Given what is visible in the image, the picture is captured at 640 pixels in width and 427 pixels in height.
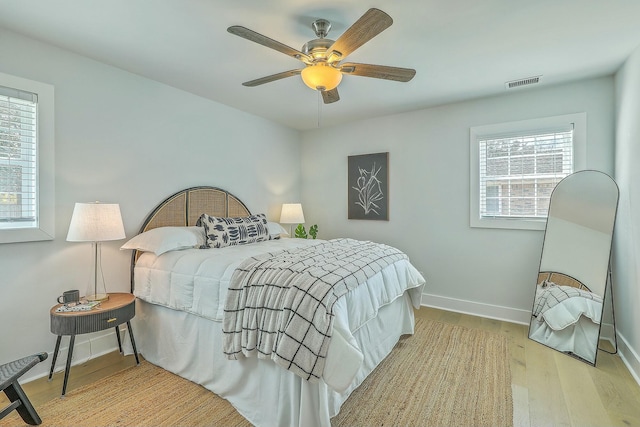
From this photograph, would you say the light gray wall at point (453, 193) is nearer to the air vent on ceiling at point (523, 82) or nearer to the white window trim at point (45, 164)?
the air vent on ceiling at point (523, 82)

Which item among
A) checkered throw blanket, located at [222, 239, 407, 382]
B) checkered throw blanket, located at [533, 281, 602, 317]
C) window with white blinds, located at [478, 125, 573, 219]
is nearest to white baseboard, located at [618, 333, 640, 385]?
checkered throw blanket, located at [533, 281, 602, 317]

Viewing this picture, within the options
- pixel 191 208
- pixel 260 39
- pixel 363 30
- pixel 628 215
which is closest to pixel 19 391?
pixel 191 208

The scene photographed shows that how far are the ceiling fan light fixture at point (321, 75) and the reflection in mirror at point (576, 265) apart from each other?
2606 mm

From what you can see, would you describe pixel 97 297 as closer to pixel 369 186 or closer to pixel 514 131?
pixel 369 186

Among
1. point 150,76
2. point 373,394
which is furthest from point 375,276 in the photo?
point 150,76

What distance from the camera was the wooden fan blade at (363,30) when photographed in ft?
5.14

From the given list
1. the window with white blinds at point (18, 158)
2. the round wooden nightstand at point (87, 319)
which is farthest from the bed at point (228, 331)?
the window with white blinds at point (18, 158)

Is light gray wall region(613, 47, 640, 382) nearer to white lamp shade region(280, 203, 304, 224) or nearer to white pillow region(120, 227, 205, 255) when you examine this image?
white lamp shade region(280, 203, 304, 224)

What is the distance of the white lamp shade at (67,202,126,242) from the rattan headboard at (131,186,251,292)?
588 mm

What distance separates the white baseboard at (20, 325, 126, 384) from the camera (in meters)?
2.30

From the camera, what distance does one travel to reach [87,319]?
2082 millimetres

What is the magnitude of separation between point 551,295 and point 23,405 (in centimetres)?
415

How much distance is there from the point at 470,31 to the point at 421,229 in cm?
238

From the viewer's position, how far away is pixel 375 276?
7.50 ft
